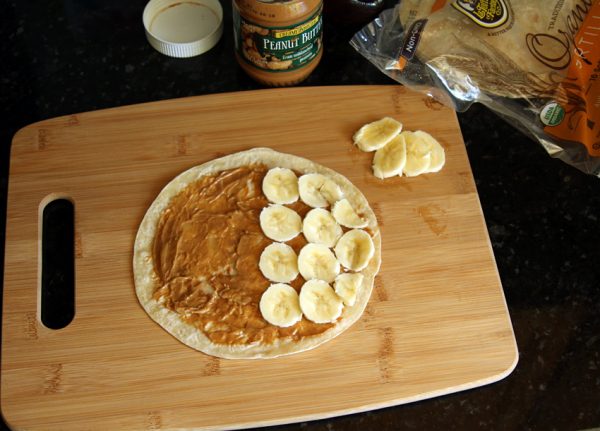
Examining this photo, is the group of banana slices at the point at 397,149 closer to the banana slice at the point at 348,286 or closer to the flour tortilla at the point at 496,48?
the flour tortilla at the point at 496,48

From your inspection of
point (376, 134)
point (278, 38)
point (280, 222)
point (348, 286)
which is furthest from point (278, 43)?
point (348, 286)

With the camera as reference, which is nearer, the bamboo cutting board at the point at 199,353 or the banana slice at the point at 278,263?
the bamboo cutting board at the point at 199,353

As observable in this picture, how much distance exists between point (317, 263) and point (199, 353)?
0.46m

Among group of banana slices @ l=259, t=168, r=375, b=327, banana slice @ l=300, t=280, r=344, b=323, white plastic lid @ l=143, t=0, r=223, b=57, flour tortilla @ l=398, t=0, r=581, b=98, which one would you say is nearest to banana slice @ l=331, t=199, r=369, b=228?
group of banana slices @ l=259, t=168, r=375, b=327

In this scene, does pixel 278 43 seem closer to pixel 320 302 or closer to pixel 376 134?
pixel 376 134

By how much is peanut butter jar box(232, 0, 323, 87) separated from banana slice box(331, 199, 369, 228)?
0.53m

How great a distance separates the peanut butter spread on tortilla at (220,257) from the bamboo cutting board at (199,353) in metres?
0.09

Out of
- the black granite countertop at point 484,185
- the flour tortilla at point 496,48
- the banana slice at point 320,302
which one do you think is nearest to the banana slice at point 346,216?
the banana slice at point 320,302

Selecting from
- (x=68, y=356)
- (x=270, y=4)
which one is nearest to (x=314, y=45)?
(x=270, y=4)

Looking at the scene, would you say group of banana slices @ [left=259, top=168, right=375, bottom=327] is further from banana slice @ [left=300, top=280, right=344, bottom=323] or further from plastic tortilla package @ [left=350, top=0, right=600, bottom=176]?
plastic tortilla package @ [left=350, top=0, right=600, bottom=176]

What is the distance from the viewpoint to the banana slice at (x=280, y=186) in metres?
2.11

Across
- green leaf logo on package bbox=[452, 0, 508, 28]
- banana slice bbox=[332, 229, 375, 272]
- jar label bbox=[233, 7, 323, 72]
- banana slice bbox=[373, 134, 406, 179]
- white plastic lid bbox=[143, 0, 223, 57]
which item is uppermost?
green leaf logo on package bbox=[452, 0, 508, 28]

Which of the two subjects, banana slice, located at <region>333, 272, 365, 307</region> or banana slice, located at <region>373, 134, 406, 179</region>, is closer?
banana slice, located at <region>333, 272, 365, 307</region>

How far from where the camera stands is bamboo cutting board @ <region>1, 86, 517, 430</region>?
1.85m
